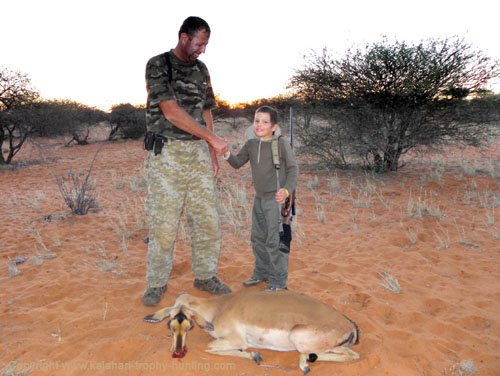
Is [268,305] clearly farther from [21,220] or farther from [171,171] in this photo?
[21,220]

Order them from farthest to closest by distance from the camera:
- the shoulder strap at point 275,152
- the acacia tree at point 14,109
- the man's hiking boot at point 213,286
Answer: the acacia tree at point 14,109 < the man's hiking boot at point 213,286 < the shoulder strap at point 275,152

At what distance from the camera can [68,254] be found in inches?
202

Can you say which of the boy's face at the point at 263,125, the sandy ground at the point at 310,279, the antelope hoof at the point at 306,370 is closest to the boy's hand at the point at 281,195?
the boy's face at the point at 263,125

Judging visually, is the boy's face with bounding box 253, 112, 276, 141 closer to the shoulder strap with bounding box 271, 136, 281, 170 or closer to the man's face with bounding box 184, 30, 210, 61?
the shoulder strap with bounding box 271, 136, 281, 170

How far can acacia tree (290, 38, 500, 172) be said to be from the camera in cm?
834

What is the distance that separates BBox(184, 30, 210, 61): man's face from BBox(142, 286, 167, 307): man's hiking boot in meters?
2.13

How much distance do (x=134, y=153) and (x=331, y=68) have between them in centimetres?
1020

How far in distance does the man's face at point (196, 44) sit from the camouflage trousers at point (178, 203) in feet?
2.49

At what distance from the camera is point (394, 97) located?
8.64 metres

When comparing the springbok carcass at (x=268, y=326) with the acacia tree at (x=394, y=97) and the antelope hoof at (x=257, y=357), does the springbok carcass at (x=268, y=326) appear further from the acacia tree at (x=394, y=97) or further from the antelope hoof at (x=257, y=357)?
the acacia tree at (x=394, y=97)

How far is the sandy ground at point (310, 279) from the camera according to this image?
2779mm

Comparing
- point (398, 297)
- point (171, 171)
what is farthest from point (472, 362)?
point (171, 171)

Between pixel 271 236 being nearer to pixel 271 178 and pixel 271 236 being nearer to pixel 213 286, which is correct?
pixel 271 178

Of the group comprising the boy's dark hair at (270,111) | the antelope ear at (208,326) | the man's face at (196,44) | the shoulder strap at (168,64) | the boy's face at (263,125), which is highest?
the man's face at (196,44)
